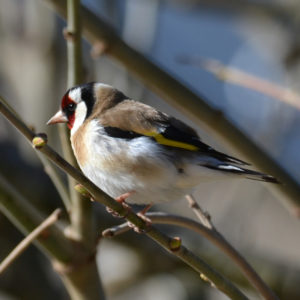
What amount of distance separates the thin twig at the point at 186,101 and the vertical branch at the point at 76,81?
27 centimetres

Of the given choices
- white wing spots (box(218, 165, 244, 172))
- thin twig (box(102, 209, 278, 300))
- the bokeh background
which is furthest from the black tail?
the bokeh background

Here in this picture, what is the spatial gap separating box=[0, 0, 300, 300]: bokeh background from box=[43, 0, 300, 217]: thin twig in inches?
13.0

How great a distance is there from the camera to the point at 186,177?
7.27 feet

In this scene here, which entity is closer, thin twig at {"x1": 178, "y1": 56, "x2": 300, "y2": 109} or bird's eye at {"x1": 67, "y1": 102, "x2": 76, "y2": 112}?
thin twig at {"x1": 178, "y1": 56, "x2": 300, "y2": 109}

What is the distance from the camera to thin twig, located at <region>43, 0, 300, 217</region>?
254 cm

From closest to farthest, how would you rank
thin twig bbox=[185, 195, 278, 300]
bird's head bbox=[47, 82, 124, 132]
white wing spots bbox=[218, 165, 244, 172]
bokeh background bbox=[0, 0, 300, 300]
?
thin twig bbox=[185, 195, 278, 300], white wing spots bbox=[218, 165, 244, 172], bird's head bbox=[47, 82, 124, 132], bokeh background bbox=[0, 0, 300, 300]

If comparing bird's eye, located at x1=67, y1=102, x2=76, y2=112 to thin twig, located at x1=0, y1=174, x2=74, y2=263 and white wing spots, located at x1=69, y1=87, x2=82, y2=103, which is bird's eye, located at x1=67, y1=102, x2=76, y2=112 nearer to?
white wing spots, located at x1=69, y1=87, x2=82, y2=103

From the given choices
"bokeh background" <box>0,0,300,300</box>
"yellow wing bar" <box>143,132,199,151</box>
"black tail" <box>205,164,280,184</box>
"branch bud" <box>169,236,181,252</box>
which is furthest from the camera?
"bokeh background" <box>0,0,300,300</box>

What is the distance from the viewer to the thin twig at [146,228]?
143 centimetres

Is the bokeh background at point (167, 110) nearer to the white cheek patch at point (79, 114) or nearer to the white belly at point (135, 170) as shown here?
the white cheek patch at point (79, 114)

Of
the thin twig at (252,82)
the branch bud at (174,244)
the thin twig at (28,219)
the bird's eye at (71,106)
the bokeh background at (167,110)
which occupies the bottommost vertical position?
the bokeh background at (167,110)

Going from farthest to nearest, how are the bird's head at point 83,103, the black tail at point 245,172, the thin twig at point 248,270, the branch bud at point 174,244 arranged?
the bird's head at point 83,103 < the black tail at point 245,172 < the thin twig at point 248,270 < the branch bud at point 174,244

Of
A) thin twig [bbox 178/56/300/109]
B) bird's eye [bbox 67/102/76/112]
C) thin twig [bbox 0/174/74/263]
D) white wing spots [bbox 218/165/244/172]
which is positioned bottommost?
thin twig [bbox 0/174/74/263]

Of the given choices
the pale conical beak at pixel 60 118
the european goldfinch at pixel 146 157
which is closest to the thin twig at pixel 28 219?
the european goldfinch at pixel 146 157
